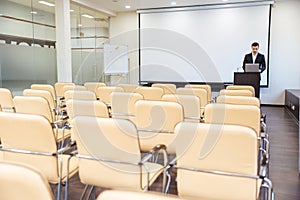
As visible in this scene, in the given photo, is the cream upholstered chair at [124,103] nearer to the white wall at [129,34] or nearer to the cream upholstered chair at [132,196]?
the cream upholstered chair at [132,196]

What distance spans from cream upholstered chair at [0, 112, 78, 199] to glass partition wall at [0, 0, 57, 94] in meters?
4.95

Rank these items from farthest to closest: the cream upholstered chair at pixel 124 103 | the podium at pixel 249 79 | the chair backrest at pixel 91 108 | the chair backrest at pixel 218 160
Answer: the podium at pixel 249 79
the cream upholstered chair at pixel 124 103
the chair backrest at pixel 91 108
the chair backrest at pixel 218 160

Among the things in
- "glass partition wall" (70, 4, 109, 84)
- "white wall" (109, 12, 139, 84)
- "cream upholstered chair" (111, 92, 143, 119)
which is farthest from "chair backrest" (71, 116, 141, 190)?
"white wall" (109, 12, 139, 84)

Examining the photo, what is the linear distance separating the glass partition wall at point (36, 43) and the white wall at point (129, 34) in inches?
38.0

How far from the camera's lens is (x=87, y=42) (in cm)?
981

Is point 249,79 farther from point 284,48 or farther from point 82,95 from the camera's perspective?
point 82,95

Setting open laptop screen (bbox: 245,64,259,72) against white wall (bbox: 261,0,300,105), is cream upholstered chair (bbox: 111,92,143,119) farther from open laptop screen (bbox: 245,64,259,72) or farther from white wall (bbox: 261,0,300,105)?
white wall (bbox: 261,0,300,105)

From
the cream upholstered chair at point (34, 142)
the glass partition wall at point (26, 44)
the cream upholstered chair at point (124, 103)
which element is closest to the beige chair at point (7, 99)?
the cream upholstered chair at point (124, 103)

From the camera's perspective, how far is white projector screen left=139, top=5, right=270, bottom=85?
352 inches

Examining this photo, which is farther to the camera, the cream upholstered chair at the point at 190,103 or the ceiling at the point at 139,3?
the ceiling at the point at 139,3

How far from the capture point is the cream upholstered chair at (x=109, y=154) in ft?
6.45

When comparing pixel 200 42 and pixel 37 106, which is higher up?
pixel 200 42

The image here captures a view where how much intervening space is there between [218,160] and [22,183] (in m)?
1.23

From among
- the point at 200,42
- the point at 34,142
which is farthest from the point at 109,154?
the point at 200,42
